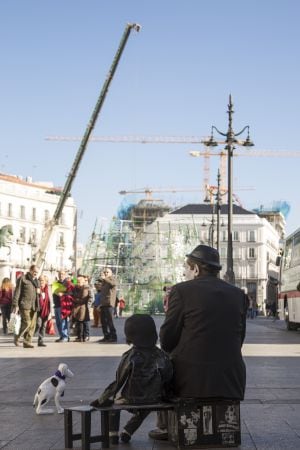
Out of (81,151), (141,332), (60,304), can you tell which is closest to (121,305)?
(81,151)

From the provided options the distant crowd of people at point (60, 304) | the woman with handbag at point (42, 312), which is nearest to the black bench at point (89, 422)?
the distant crowd of people at point (60, 304)

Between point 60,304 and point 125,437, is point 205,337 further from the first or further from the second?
point 60,304

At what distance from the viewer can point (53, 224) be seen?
3706cm

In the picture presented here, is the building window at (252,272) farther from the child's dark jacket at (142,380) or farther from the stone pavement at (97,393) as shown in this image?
the child's dark jacket at (142,380)

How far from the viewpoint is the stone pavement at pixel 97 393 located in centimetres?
747

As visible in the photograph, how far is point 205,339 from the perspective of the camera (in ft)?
22.5

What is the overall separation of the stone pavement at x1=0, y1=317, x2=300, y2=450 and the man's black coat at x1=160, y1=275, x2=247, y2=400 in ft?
1.82

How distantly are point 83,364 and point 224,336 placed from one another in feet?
30.2

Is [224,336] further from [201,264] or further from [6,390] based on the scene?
[6,390]

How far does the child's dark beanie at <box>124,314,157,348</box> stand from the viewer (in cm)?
707

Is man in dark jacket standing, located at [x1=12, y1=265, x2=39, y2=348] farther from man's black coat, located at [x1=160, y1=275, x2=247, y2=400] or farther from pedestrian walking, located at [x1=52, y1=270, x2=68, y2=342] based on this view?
man's black coat, located at [x1=160, y1=275, x2=247, y2=400]

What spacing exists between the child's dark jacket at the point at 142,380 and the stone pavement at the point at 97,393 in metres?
0.41

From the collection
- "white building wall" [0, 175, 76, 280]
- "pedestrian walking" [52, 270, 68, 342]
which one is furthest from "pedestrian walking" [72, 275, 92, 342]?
"white building wall" [0, 175, 76, 280]

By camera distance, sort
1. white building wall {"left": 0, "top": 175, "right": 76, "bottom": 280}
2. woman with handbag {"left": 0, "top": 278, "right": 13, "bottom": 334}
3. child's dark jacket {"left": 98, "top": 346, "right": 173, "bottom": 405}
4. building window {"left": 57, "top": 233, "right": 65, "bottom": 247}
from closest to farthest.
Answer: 1. child's dark jacket {"left": 98, "top": 346, "right": 173, "bottom": 405}
2. woman with handbag {"left": 0, "top": 278, "right": 13, "bottom": 334}
3. white building wall {"left": 0, "top": 175, "right": 76, "bottom": 280}
4. building window {"left": 57, "top": 233, "right": 65, "bottom": 247}
